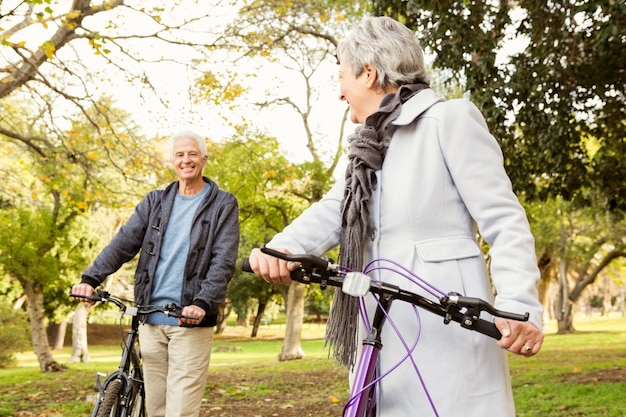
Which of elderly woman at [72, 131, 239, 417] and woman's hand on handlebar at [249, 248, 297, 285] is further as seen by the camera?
elderly woman at [72, 131, 239, 417]

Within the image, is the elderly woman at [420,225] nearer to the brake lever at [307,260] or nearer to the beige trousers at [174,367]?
the brake lever at [307,260]

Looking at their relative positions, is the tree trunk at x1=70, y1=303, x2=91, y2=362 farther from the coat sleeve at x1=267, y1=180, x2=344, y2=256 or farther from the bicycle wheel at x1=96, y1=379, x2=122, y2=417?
the coat sleeve at x1=267, y1=180, x2=344, y2=256

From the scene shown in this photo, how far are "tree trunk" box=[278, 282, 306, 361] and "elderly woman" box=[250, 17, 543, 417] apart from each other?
68.4ft

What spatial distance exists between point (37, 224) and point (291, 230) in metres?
17.9

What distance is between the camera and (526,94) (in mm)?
9500

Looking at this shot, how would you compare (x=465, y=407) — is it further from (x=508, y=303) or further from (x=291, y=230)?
(x=291, y=230)

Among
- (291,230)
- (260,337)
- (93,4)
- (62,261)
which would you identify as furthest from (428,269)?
(260,337)

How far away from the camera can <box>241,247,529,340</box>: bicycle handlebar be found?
6.05ft

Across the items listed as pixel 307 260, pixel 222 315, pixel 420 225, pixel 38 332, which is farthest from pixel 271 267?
pixel 222 315

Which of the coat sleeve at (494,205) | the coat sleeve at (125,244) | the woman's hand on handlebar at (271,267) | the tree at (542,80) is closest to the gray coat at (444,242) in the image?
the coat sleeve at (494,205)

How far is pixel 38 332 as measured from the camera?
19.2 m

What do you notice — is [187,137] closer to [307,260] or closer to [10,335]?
[307,260]

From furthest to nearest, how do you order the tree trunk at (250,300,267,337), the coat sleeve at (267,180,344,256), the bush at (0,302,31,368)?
the tree trunk at (250,300,267,337) → the bush at (0,302,31,368) → the coat sleeve at (267,180,344,256)

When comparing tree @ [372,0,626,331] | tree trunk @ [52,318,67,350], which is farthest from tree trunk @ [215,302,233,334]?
tree @ [372,0,626,331]
